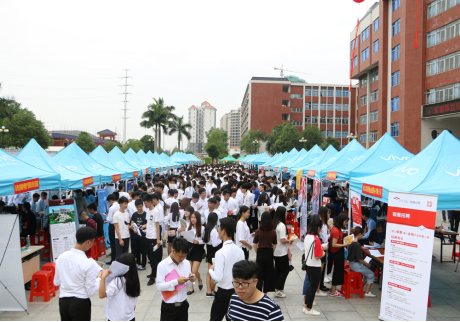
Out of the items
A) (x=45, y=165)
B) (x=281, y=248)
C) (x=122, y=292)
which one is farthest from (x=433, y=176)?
(x=45, y=165)

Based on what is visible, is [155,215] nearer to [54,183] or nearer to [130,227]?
[130,227]

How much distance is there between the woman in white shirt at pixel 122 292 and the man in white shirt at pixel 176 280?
11.4 inches

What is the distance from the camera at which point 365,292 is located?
6184 millimetres

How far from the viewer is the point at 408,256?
4.65 meters

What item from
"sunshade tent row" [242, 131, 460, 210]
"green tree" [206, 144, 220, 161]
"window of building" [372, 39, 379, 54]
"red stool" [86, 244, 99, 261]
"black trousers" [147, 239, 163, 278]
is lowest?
"red stool" [86, 244, 99, 261]

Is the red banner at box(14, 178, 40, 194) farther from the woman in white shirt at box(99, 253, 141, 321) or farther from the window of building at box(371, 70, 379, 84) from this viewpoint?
the window of building at box(371, 70, 379, 84)

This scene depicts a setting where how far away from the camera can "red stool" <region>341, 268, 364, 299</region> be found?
602 cm

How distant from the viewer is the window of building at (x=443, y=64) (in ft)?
84.0

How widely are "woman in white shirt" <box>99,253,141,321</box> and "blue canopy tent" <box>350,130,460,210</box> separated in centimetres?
475

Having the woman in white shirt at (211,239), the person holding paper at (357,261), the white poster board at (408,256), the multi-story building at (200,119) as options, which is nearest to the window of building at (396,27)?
the person holding paper at (357,261)

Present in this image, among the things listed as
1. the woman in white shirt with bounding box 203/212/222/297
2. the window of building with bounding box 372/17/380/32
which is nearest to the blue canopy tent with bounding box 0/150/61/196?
the woman in white shirt with bounding box 203/212/222/297

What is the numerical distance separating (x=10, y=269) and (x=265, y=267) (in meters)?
4.33

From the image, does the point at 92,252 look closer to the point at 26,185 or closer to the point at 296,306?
the point at 26,185

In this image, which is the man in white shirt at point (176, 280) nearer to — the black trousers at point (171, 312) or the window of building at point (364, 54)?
the black trousers at point (171, 312)
